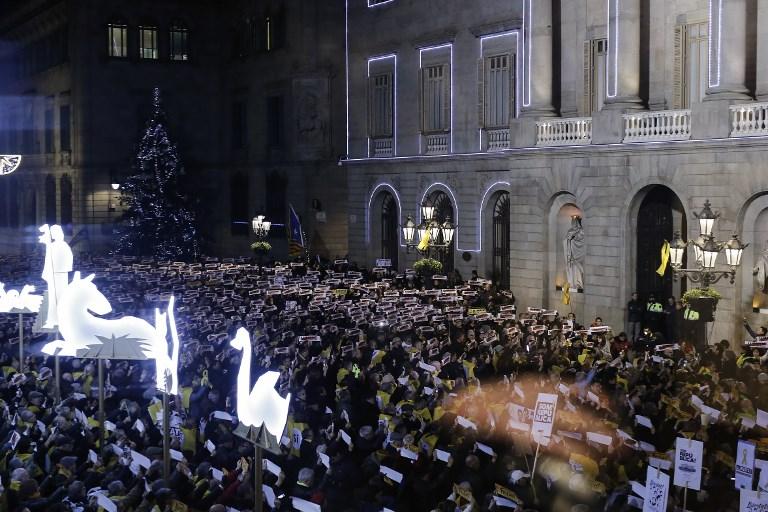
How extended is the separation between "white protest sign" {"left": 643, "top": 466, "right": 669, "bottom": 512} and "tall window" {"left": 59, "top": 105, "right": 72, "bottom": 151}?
192ft

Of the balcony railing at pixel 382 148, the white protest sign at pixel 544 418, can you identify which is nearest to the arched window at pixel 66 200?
Answer: the balcony railing at pixel 382 148

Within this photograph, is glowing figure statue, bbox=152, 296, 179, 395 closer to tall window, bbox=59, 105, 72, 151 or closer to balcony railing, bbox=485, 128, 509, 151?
balcony railing, bbox=485, 128, 509, 151

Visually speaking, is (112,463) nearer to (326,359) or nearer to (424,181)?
(326,359)

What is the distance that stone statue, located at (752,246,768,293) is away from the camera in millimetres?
29438

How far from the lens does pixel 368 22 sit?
162 feet

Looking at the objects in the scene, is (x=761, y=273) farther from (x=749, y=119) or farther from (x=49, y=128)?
(x=49, y=128)

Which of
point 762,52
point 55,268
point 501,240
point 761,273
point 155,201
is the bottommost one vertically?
point 761,273

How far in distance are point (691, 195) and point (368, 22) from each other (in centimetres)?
2219

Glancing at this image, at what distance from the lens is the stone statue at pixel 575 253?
35.0 m

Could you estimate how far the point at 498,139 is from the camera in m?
41.7

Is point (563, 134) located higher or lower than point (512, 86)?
lower

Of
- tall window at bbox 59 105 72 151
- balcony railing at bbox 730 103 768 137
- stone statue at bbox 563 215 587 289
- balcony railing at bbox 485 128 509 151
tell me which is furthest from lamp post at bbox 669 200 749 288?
tall window at bbox 59 105 72 151

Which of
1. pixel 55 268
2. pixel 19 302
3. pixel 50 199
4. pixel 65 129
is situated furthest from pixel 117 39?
pixel 55 268

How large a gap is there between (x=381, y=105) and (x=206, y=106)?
1922cm
